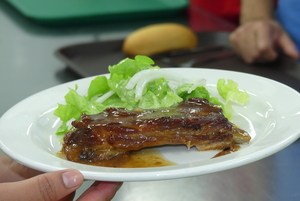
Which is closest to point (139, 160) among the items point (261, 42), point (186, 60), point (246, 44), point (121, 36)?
point (186, 60)

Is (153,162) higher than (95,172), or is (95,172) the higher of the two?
(95,172)

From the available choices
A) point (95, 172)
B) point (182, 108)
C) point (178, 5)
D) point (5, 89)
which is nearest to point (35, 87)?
point (5, 89)

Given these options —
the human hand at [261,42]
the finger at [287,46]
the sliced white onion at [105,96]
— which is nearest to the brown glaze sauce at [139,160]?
the sliced white onion at [105,96]

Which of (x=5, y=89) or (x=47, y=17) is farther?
(x=47, y=17)

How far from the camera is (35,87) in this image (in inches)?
79.7

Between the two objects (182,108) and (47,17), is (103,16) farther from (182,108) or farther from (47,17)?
(182,108)

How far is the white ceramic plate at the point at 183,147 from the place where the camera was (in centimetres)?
91

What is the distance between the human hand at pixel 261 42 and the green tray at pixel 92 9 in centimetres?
68

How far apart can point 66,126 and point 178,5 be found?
1.98m

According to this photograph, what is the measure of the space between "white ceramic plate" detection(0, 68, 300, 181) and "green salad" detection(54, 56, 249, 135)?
49 mm

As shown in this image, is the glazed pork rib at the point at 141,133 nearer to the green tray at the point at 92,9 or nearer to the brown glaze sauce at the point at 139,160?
the brown glaze sauce at the point at 139,160

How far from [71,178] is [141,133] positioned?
0.93ft

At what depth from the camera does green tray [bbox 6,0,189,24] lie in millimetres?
2846

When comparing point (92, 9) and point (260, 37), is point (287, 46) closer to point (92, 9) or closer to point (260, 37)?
point (260, 37)
